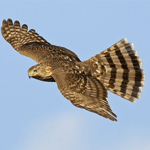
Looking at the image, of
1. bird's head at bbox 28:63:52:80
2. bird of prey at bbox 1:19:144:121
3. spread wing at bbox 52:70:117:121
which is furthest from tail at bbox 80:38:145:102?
bird's head at bbox 28:63:52:80

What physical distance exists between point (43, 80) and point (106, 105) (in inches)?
144

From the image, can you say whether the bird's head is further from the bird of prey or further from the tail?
the tail

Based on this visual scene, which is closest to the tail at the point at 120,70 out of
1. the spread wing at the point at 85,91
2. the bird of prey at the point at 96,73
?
the bird of prey at the point at 96,73

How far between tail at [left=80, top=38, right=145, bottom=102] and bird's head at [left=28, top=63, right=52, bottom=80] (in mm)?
1506

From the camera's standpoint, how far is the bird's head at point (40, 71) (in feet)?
49.0

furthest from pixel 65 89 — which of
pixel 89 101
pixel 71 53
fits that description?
pixel 71 53

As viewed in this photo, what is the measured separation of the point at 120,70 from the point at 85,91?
194 centimetres

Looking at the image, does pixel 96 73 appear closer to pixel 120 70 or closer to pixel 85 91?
pixel 120 70

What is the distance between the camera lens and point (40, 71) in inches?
592

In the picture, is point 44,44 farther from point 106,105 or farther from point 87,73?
point 106,105

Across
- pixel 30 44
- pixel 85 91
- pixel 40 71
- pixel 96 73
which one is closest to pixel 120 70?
pixel 96 73

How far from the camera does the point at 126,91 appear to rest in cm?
1479

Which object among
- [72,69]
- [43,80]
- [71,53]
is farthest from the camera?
[71,53]

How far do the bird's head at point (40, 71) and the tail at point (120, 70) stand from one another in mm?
1506
